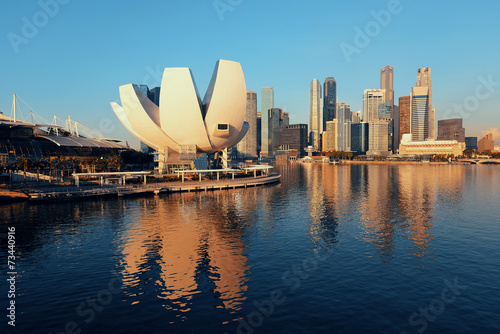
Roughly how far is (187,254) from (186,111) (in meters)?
55.1

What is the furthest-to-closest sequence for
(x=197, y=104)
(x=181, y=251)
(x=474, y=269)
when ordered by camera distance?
1. (x=197, y=104)
2. (x=181, y=251)
3. (x=474, y=269)

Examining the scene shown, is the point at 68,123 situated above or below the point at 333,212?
above

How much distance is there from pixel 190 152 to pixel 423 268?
70315 millimetres

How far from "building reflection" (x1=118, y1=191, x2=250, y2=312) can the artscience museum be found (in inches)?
1370

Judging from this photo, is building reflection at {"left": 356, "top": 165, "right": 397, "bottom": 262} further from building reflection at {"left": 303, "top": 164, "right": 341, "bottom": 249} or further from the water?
building reflection at {"left": 303, "top": 164, "right": 341, "bottom": 249}

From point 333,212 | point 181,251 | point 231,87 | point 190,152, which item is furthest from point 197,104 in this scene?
point 181,251

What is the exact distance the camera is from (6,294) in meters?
20.3

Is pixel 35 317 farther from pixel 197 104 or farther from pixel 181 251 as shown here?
pixel 197 104

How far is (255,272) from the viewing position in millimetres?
23812

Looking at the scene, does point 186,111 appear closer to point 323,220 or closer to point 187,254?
point 323,220

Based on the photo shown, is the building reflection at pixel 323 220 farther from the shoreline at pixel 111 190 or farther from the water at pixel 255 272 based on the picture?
the shoreline at pixel 111 190

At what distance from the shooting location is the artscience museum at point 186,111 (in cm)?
7581

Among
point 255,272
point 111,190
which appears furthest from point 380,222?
point 111,190

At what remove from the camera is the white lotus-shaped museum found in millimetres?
75625
